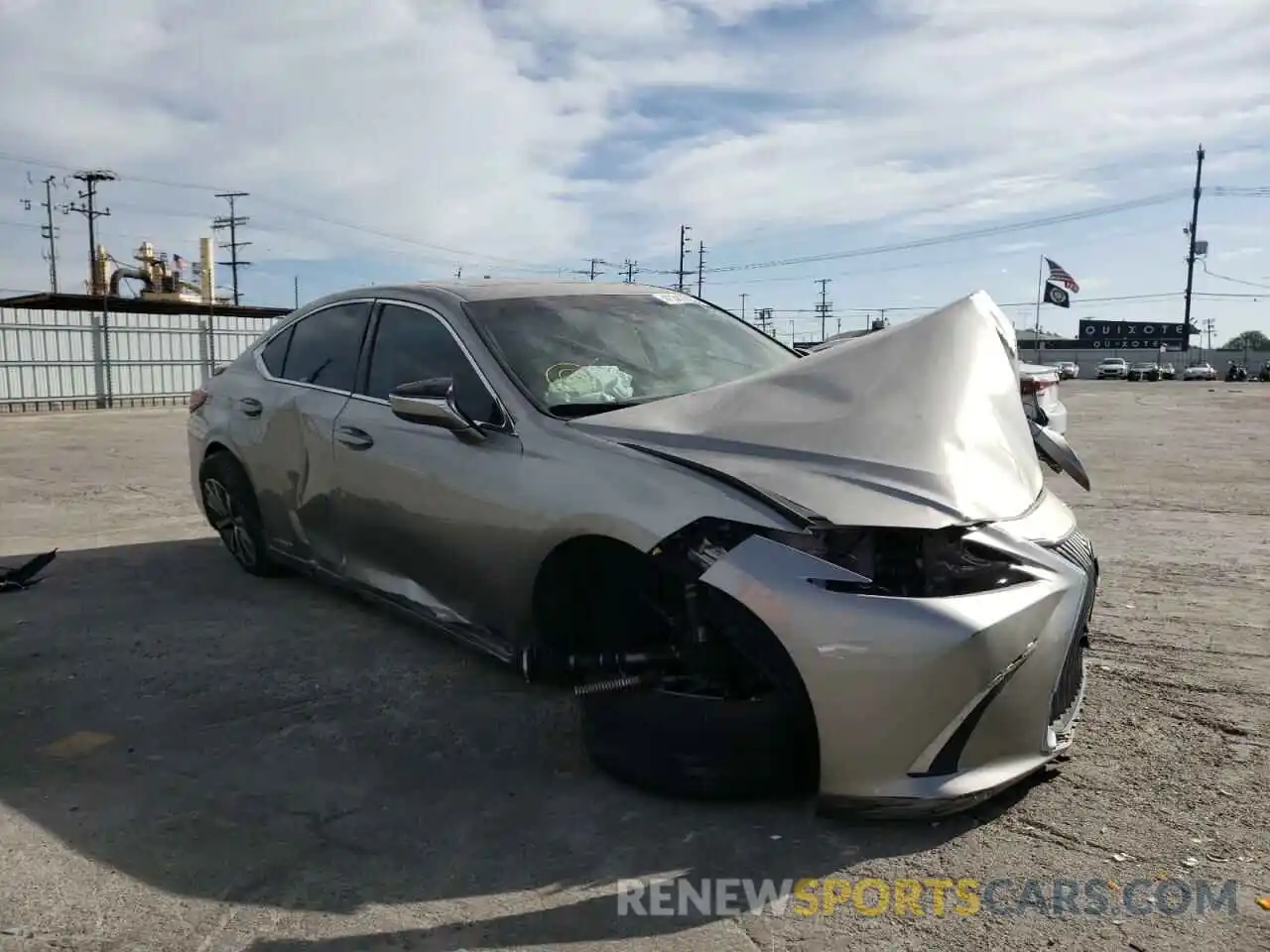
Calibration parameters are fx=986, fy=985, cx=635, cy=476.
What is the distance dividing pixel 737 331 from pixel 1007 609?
2292 millimetres

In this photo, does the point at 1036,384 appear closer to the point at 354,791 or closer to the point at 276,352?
the point at 276,352

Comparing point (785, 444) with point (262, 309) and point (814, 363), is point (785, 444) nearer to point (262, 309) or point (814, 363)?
point (814, 363)

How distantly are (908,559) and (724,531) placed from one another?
477 millimetres

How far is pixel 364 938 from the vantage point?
2.21 metres

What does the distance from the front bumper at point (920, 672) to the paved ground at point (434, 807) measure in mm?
223

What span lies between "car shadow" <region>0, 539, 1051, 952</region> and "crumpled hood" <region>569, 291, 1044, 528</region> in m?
0.89

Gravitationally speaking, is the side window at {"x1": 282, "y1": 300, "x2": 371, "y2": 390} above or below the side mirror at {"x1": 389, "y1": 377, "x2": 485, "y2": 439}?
above

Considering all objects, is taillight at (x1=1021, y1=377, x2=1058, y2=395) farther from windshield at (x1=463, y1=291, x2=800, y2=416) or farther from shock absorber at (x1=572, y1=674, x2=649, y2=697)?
shock absorber at (x1=572, y1=674, x2=649, y2=697)

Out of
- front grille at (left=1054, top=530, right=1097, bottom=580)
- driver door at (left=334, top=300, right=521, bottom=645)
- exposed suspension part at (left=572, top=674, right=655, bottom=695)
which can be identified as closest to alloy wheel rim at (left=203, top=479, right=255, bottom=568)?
driver door at (left=334, top=300, right=521, bottom=645)

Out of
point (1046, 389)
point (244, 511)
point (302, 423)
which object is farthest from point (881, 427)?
point (1046, 389)

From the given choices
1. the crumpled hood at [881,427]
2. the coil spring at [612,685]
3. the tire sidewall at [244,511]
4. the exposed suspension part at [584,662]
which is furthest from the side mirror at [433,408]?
the tire sidewall at [244,511]

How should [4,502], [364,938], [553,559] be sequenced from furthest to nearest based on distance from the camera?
[4,502], [553,559], [364,938]

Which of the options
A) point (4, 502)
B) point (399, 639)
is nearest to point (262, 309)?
point (4, 502)

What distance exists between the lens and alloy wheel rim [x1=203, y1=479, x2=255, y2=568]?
17.2 feet
